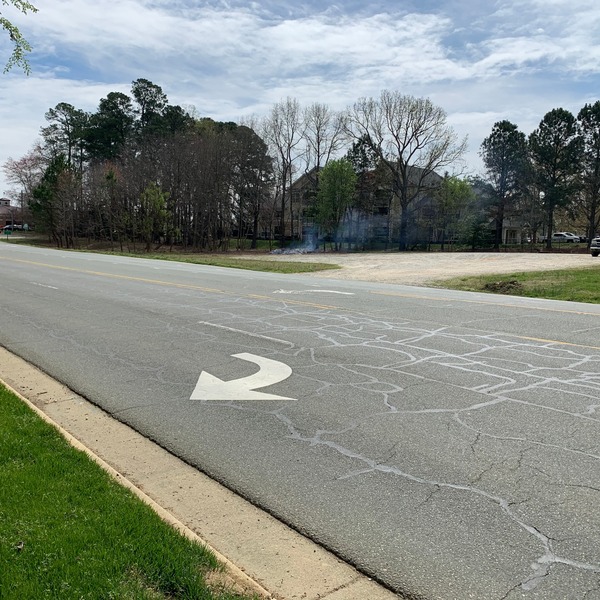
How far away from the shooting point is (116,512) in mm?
3223

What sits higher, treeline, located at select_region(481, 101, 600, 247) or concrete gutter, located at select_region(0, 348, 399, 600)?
treeline, located at select_region(481, 101, 600, 247)

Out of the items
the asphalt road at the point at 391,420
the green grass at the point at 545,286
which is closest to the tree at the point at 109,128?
the green grass at the point at 545,286

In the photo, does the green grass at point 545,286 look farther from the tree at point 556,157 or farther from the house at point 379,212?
the house at point 379,212

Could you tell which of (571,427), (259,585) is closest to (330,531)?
(259,585)

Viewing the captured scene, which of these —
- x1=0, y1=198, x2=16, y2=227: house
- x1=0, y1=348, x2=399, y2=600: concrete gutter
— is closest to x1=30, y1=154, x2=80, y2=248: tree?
x1=0, y1=348, x2=399, y2=600: concrete gutter

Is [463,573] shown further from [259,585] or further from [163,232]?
[163,232]

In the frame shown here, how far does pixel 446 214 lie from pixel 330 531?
2478 inches

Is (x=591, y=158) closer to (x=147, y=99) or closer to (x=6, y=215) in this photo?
(x=147, y=99)

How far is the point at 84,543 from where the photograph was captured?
2877 mm

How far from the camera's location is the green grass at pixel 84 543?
255 cm

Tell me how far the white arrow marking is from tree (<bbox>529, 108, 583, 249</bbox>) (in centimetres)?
6023

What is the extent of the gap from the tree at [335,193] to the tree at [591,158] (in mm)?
24986

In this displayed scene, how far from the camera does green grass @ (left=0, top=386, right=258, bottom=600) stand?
2.55 meters

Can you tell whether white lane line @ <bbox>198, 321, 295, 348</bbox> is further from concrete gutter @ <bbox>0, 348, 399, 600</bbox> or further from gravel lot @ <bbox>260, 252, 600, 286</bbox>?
gravel lot @ <bbox>260, 252, 600, 286</bbox>
